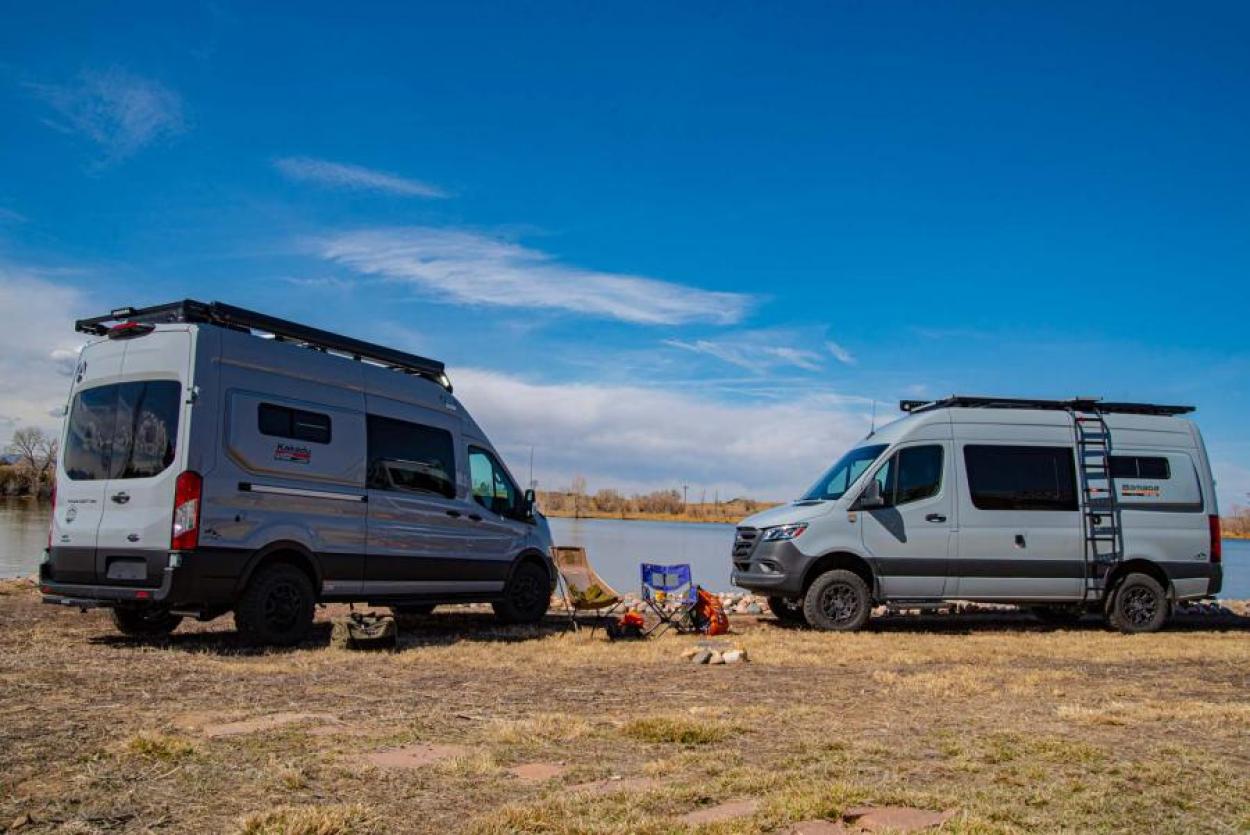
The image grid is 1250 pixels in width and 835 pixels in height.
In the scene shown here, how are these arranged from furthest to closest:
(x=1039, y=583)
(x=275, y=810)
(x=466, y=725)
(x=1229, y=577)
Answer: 1. (x=1229, y=577)
2. (x=1039, y=583)
3. (x=466, y=725)
4. (x=275, y=810)

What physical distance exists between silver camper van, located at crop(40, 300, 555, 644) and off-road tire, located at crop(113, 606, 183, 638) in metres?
0.02

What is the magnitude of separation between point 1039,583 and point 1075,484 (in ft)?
4.48

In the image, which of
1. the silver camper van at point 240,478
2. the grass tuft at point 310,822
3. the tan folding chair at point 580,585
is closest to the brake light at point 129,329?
the silver camper van at point 240,478

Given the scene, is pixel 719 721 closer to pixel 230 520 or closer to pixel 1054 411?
pixel 230 520

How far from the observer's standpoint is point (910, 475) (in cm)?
1252

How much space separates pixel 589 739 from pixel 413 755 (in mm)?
1015

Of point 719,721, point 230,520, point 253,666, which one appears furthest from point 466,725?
point 230,520

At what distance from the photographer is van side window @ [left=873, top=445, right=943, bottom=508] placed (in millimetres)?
→ 12422

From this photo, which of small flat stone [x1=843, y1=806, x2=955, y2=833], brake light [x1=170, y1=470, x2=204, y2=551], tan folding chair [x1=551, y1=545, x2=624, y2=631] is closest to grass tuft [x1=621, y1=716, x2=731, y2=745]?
small flat stone [x1=843, y1=806, x2=955, y2=833]

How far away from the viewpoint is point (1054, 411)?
1316cm

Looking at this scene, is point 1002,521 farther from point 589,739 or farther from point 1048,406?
point 589,739

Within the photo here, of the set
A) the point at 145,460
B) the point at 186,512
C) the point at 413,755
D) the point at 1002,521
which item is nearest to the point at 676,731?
the point at 413,755

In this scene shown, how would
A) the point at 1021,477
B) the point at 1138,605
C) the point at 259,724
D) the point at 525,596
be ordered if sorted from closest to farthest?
1. the point at 259,724
2. the point at 525,596
3. the point at 1021,477
4. the point at 1138,605

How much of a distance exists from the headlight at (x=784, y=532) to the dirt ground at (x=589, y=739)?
2400 mm
